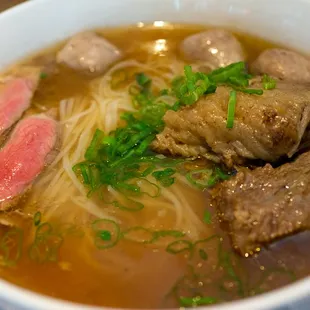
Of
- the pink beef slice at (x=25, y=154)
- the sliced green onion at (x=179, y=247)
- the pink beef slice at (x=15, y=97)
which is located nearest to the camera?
the sliced green onion at (x=179, y=247)

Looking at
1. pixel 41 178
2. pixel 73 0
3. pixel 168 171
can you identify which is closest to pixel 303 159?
pixel 168 171

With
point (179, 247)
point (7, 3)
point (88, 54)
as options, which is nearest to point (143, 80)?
point (88, 54)

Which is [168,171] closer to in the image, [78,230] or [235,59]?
[78,230]

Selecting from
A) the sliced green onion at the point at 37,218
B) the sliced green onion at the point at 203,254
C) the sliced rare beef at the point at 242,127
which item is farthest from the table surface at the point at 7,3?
the sliced green onion at the point at 203,254

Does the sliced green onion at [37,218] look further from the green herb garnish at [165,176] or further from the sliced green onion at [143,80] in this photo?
the sliced green onion at [143,80]

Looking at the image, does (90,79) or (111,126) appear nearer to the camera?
(111,126)

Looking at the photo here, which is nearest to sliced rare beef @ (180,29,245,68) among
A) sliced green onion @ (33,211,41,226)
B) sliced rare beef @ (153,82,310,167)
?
sliced rare beef @ (153,82,310,167)
